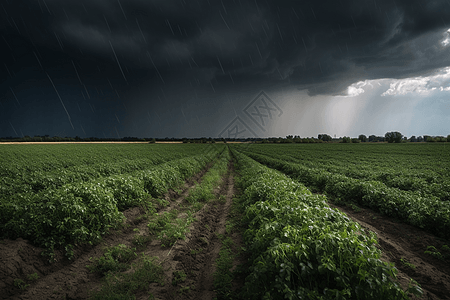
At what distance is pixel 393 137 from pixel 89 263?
161 meters

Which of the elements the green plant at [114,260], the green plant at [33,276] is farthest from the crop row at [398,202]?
the green plant at [33,276]

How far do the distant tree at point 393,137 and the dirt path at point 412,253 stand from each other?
15011cm

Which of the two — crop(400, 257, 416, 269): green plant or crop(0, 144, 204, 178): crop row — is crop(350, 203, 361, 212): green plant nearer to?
crop(400, 257, 416, 269): green plant

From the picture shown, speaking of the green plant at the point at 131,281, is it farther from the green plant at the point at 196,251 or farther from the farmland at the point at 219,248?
the green plant at the point at 196,251

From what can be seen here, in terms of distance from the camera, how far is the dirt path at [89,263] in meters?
4.28

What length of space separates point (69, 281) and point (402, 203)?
1276 cm

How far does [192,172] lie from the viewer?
1819cm

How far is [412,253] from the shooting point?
20.3 ft

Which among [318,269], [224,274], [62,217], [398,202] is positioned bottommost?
[224,274]

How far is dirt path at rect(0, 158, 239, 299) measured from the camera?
4281mm

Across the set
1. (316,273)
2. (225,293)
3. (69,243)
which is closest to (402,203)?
(316,273)

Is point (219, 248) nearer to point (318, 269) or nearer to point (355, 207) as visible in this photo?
point (318, 269)

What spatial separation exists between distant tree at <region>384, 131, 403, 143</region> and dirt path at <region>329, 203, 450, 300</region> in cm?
15011

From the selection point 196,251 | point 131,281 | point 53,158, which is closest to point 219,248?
point 196,251
